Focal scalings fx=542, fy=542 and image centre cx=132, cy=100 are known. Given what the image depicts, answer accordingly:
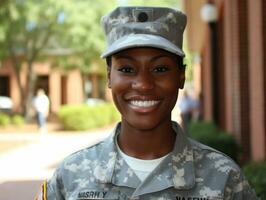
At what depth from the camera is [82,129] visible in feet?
78.5

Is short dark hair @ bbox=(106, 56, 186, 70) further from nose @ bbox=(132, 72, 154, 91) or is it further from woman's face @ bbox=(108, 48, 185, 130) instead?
nose @ bbox=(132, 72, 154, 91)

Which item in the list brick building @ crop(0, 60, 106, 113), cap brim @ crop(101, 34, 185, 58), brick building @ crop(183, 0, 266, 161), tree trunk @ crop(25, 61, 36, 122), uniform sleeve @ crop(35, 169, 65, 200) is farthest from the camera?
brick building @ crop(0, 60, 106, 113)

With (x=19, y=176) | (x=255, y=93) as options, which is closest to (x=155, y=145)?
(x=255, y=93)

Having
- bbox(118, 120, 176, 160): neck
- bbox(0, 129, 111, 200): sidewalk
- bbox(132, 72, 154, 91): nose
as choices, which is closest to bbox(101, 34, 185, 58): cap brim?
bbox(132, 72, 154, 91): nose

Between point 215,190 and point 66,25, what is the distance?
26.2 m

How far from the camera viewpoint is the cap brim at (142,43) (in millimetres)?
1820

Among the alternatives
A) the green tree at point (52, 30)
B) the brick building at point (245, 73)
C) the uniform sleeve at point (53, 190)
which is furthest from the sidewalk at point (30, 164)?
the green tree at point (52, 30)

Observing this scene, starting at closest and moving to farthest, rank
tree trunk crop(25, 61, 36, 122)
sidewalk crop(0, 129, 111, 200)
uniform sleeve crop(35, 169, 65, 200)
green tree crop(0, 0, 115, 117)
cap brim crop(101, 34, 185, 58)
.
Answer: cap brim crop(101, 34, 185, 58)
uniform sleeve crop(35, 169, 65, 200)
sidewalk crop(0, 129, 111, 200)
green tree crop(0, 0, 115, 117)
tree trunk crop(25, 61, 36, 122)

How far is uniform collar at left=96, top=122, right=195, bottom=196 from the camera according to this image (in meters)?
1.86

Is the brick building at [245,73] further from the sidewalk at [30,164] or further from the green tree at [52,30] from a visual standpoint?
the green tree at [52,30]

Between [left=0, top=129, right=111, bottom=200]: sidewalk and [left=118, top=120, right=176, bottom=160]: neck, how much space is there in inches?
224

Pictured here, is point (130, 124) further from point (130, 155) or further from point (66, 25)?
point (66, 25)

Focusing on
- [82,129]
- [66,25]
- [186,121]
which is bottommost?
[82,129]

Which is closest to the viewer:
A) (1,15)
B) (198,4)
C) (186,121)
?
(186,121)
